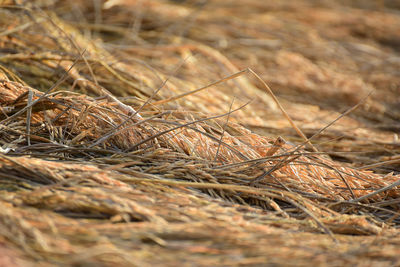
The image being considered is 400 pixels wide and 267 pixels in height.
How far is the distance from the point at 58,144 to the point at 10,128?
15 centimetres

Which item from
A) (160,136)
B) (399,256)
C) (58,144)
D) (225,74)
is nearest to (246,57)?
(225,74)

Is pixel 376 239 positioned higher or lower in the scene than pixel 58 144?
lower

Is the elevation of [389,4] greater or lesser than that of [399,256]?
greater

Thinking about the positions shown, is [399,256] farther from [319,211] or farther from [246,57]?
[246,57]

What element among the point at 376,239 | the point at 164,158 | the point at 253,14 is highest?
the point at 253,14

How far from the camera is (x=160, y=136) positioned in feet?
4.01

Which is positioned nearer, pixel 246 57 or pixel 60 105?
pixel 60 105

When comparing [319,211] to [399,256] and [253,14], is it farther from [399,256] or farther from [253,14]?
[253,14]

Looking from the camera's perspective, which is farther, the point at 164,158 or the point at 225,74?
the point at 225,74

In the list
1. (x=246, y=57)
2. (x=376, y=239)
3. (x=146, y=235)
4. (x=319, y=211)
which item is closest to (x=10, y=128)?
(x=146, y=235)

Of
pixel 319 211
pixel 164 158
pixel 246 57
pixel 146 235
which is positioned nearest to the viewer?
pixel 146 235

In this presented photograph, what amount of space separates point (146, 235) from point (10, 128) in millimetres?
567

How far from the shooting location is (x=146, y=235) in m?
0.83

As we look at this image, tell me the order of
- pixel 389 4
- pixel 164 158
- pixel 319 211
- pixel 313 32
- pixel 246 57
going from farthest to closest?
1. pixel 389 4
2. pixel 313 32
3. pixel 246 57
4. pixel 164 158
5. pixel 319 211
